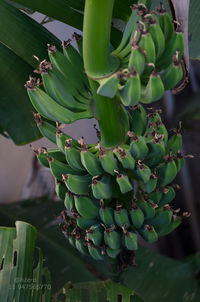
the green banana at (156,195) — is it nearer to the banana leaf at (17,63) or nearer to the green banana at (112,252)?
the green banana at (112,252)

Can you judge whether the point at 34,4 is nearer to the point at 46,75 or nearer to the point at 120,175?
the point at 46,75

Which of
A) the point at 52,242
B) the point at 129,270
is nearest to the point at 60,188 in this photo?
the point at 52,242

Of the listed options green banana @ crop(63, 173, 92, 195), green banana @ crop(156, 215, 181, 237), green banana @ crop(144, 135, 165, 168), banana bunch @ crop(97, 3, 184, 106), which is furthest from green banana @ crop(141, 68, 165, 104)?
green banana @ crop(156, 215, 181, 237)

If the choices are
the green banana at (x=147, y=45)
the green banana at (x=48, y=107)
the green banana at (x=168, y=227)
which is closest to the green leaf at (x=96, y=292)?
the green banana at (x=168, y=227)

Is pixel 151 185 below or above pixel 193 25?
below

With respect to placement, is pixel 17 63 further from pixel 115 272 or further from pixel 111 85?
pixel 115 272

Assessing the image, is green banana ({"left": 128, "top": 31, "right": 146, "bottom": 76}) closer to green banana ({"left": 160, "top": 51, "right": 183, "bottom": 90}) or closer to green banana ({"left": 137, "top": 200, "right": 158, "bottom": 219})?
green banana ({"left": 160, "top": 51, "right": 183, "bottom": 90})
